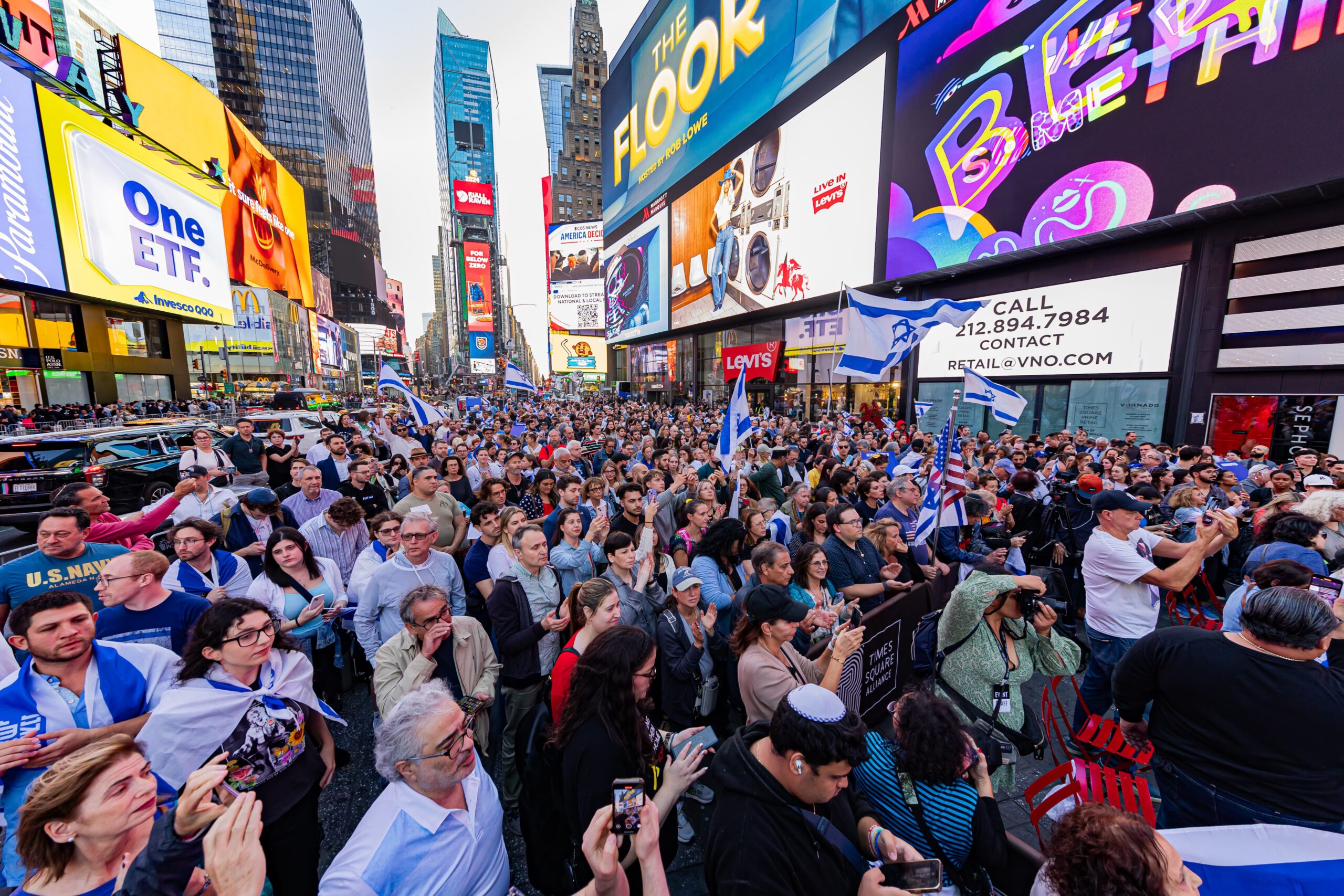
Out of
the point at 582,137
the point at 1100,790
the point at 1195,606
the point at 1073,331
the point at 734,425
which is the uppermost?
the point at 582,137

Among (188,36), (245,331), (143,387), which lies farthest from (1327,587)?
(188,36)

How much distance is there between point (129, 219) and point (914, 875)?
35280mm

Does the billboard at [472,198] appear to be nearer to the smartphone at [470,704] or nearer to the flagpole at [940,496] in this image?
the flagpole at [940,496]

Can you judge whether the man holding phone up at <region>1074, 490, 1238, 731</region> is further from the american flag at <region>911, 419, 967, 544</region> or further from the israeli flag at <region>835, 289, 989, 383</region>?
the israeli flag at <region>835, 289, 989, 383</region>

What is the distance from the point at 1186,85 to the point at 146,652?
20.3 meters

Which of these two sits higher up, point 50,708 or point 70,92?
point 70,92

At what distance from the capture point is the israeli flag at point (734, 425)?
25.6ft

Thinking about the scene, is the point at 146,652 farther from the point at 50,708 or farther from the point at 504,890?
the point at 504,890

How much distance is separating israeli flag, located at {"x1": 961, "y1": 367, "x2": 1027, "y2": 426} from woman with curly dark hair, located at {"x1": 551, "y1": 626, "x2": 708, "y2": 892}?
9274mm

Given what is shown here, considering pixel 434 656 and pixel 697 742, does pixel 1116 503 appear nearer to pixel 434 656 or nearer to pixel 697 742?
pixel 697 742

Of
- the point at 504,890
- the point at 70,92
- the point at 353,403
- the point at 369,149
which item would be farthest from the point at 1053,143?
the point at 369,149

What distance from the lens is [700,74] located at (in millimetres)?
35750

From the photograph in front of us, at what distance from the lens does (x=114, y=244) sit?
22.2 metres

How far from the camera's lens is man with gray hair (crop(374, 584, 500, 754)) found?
274 cm
